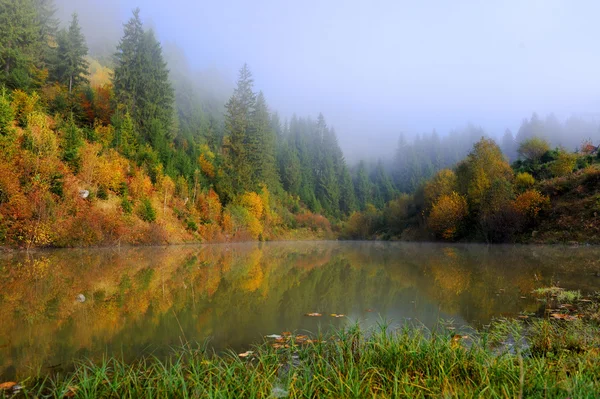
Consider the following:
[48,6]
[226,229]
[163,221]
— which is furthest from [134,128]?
[48,6]

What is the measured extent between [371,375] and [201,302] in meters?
5.66

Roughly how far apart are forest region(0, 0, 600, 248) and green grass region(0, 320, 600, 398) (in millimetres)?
19399

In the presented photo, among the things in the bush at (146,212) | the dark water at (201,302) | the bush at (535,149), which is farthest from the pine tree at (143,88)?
the bush at (535,149)

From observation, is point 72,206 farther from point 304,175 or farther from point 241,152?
point 304,175

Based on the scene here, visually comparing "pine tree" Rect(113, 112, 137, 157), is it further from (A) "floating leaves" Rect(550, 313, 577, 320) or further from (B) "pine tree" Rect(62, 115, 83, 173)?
(A) "floating leaves" Rect(550, 313, 577, 320)

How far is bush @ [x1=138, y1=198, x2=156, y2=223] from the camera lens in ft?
86.7

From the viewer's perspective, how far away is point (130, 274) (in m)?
11.7

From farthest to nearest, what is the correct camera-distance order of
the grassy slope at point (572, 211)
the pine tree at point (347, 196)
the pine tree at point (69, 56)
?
1. the pine tree at point (347, 196)
2. the pine tree at point (69, 56)
3. the grassy slope at point (572, 211)

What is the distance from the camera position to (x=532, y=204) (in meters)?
33.7

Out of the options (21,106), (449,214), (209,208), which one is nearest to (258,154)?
(209,208)

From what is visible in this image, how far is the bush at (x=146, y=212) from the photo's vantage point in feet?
86.7

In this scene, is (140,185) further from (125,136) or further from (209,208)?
(209,208)

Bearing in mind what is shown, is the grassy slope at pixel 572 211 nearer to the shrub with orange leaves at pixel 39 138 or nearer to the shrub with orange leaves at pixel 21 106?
the shrub with orange leaves at pixel 39 138

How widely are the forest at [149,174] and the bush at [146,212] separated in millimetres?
129
